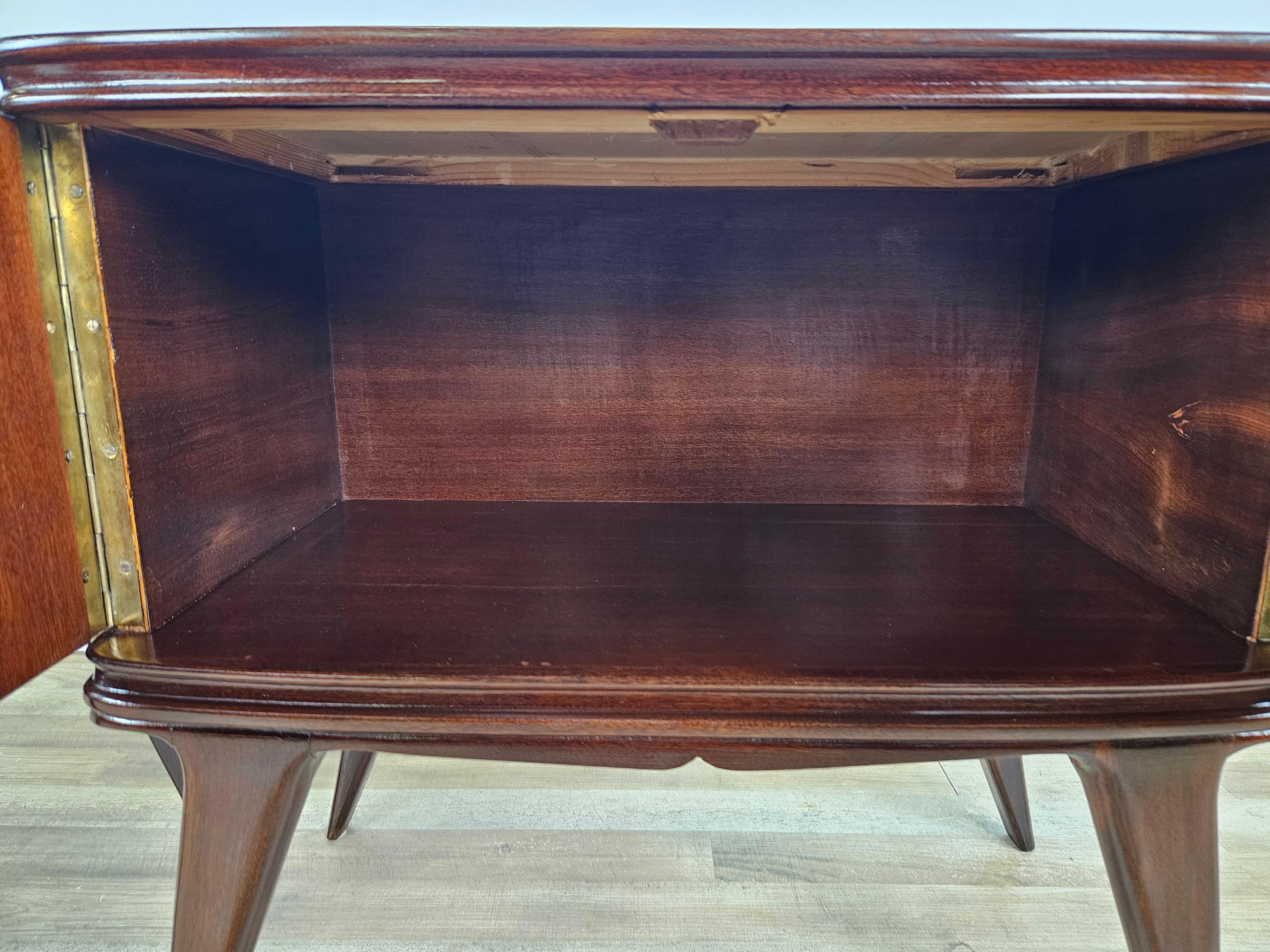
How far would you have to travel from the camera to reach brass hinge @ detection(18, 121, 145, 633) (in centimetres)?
48

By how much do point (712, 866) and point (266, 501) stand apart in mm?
614

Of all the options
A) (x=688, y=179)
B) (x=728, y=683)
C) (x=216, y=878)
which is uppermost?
(x=688, y=179)

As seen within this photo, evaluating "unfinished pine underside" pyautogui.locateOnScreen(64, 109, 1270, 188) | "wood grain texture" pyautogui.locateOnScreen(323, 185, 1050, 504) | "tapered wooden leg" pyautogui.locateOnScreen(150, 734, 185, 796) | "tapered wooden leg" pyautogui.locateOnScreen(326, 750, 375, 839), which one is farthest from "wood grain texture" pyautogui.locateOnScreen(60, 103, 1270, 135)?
"tapered wooden leg" pyautogui.locateOnScreen(326, 750, 375, 839)

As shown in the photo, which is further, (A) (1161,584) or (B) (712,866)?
(B) (712,866)

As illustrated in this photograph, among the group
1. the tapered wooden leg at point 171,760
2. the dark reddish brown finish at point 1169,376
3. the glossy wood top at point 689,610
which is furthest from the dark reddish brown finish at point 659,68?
the tapered wooden leg at point 171,760

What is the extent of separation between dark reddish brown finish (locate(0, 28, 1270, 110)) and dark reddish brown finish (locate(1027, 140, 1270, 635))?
150 mm

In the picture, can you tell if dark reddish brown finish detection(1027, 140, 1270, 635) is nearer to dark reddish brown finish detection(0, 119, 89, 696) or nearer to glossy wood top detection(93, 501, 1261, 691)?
glossy wood top detection(93, 501, 1261, 691)

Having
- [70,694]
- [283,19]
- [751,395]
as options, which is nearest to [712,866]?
[751,395]

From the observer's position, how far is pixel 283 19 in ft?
3.76

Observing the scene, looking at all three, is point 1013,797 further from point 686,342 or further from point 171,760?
point 171,760

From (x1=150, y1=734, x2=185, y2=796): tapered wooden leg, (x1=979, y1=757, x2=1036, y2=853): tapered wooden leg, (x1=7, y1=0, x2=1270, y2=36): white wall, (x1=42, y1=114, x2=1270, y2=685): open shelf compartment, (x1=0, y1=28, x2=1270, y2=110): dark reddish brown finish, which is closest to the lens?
(x1=0, y1=28, x2=1270, y2=110): dark reddish brown finish

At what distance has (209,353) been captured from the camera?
2.05ft

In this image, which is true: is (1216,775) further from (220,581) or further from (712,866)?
(220,581)

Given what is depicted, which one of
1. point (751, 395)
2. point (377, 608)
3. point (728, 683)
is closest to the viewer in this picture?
point (728, 683)
